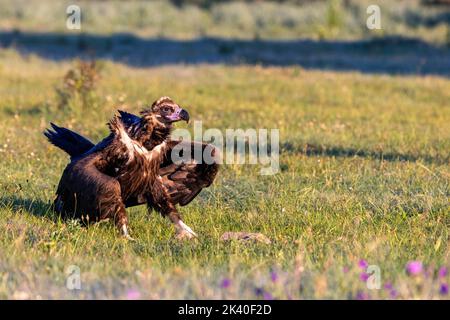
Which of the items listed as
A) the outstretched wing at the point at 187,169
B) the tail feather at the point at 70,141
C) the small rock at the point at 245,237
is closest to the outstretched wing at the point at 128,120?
the outstretched wing at the point at 187,169

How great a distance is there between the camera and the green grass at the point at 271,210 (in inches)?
212

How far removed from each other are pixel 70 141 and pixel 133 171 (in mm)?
1062

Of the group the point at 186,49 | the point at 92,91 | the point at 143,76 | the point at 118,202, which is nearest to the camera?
the point at 118,202

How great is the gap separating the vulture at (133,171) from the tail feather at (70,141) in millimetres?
395

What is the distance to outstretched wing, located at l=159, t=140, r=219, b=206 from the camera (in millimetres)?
7438

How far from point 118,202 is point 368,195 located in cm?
251

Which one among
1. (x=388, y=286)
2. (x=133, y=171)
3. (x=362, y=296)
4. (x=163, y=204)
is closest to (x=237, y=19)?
(x=163, y=204)

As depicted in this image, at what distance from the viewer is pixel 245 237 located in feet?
22.8

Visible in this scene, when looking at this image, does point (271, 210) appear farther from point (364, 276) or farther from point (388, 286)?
point (388, 286)

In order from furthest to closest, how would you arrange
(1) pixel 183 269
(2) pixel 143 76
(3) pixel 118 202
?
(2) pixel 143 76, (3) pixel 118 202, (1) pixel 183 269
